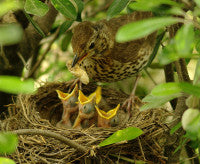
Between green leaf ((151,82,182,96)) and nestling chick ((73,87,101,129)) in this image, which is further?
nestling chick ((73,87,101,129))

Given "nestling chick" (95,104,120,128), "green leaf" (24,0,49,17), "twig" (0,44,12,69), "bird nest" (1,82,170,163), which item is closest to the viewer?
"green leaf" (24,0,49,17)

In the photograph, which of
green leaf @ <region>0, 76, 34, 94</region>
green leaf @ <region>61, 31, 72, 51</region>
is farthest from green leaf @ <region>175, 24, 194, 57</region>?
green leaf @ <region>61, 31, 72, 51</region>

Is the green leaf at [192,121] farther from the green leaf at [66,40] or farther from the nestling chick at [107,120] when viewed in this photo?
the green leaf at [66,40]

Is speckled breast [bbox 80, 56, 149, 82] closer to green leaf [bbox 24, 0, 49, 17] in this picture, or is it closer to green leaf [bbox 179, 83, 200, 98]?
green leaf [bbox 24, 0, 49, 17]

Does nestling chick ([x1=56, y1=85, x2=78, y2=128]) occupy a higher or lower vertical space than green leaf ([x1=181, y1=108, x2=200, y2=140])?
lower

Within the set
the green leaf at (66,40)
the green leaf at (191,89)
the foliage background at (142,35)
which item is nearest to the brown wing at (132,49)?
the foliage background at (142,35)

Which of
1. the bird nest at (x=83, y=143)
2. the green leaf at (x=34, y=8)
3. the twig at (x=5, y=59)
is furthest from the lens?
the twig at (x=5, y=59)

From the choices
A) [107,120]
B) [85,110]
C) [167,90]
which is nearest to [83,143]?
[107,120]

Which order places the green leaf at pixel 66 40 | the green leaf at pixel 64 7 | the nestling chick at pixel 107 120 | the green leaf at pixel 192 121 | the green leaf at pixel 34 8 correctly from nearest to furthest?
the green leaf at pixel 192 121, the green leaf at pixel 34 8, the green leaf at pixel 64 7, the nestling chick at pixel 107 120, the green leaf at pixel 66 40

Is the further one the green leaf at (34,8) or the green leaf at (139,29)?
the green leaf at (34,8)
